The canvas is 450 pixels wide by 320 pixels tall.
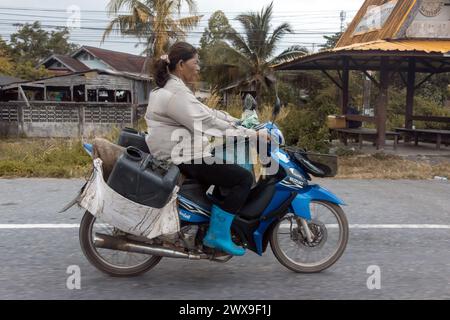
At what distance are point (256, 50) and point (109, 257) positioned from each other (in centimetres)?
2420

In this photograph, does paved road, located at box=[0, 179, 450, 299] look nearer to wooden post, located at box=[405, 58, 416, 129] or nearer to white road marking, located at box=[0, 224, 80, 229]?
white road marking, located at box=[0, 224, 80, 229]

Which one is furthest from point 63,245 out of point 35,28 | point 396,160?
point 35,28

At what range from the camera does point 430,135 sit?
15.2m

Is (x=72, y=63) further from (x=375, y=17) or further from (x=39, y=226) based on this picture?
(x=39, y=226)

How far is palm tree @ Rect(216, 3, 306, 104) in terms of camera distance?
26939mm

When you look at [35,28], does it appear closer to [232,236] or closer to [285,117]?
[285,117]

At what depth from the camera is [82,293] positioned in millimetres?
3582

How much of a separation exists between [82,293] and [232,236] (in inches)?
45.8

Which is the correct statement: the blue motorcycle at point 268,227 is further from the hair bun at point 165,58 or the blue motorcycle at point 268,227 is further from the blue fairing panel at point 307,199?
the hair bun at point 165,58

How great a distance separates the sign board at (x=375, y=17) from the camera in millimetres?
15129

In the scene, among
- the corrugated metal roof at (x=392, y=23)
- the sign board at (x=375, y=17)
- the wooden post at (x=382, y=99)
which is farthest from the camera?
the sign board at (x=375, y=17)

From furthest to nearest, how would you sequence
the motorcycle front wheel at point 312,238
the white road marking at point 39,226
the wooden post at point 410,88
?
the wooden post at point 410,88 → the white road marking at point 39,226 → the motorcycle front wheel at point 312,238

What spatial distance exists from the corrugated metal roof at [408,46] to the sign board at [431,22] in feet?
1.45
